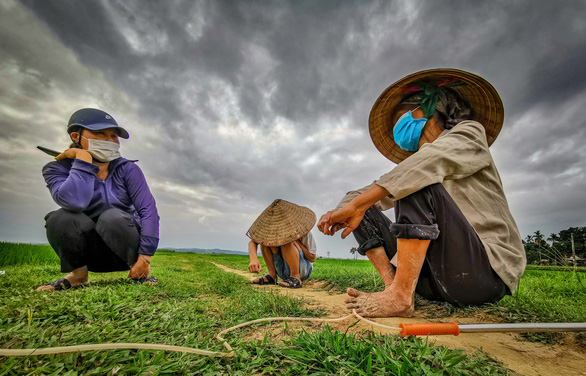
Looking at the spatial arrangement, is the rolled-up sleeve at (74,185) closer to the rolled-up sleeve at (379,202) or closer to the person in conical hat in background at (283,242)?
the person in conical hat in background at (283,242)

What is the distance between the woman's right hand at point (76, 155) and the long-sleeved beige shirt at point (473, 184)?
344 cm

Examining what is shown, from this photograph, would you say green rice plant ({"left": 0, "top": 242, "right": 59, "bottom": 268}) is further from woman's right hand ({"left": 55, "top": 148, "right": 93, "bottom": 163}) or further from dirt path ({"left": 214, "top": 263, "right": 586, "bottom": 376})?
dirt path ({"left": 214, "top": 263, "right": 586, "bottom": 376})

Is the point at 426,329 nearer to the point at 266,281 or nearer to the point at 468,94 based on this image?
the point at 468,94

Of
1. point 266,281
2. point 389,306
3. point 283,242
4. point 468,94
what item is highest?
point 468,94

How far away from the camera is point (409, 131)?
105 inches

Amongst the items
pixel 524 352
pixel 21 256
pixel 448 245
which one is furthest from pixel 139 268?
pixel 21 256

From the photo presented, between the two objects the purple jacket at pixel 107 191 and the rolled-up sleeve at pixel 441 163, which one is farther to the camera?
the purple jacket at pixel 107 191

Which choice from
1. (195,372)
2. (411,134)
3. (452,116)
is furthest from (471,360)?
(452,116)

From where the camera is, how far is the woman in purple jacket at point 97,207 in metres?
2.99

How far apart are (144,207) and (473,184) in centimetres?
373

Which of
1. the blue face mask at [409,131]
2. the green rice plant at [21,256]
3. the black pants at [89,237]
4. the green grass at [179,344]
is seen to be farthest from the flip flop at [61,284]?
the green rice plant at [21,256]

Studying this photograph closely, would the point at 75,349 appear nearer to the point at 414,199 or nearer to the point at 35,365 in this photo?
the point at 35,365

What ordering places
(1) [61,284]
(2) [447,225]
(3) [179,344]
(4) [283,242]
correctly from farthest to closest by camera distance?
(4) [283,242] < (1) [61,284] < (2) [447,225] < (3) [179,344]

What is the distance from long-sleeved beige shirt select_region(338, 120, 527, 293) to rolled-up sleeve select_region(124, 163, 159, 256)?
9.49ft
